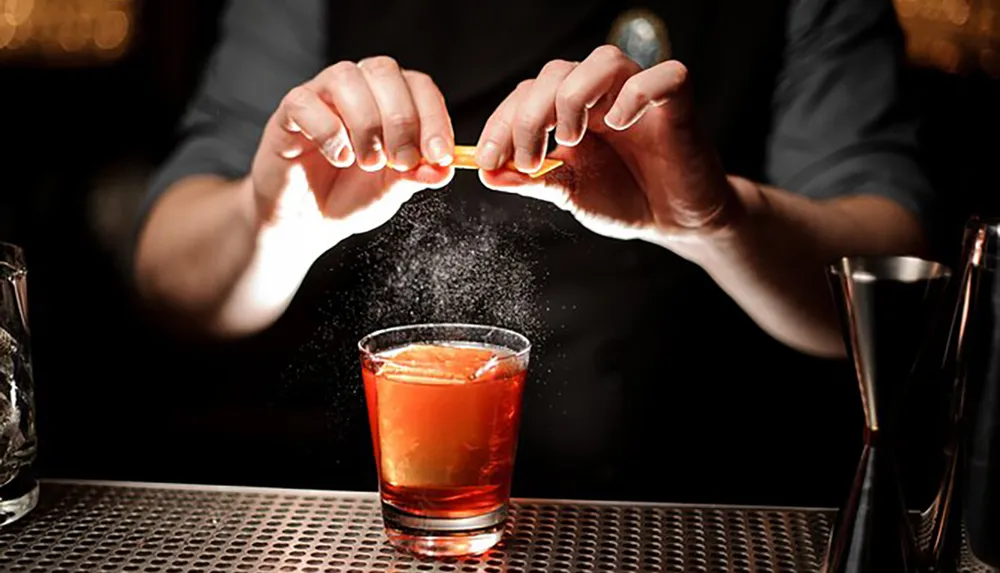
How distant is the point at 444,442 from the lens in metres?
1.24

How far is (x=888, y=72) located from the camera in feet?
4.43

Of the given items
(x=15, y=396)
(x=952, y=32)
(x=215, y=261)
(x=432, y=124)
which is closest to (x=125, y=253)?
(x=215, y=261)

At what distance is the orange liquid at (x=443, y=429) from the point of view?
123 cm

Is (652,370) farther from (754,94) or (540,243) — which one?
(754,94)

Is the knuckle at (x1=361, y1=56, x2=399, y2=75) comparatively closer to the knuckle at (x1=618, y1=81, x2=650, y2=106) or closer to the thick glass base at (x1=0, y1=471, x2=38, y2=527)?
the knuckle at (x1=618, y1=81, x2=650, y2=106)

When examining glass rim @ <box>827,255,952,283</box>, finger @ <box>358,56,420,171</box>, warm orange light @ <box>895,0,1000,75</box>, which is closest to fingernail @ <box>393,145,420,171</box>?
finger @ <box>358,56,420,171</box>

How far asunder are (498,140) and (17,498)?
2.09 ft

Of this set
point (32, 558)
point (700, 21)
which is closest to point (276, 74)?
point (700, 21)

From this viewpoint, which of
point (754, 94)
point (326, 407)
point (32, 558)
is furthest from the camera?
point (326, 407)

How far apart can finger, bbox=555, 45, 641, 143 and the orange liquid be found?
9.6 inches

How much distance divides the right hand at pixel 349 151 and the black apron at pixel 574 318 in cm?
3

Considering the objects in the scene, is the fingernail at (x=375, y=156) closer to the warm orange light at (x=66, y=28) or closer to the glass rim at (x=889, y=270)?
the warm orange light at (x=66, y=28)

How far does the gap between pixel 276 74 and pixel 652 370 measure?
0.53m

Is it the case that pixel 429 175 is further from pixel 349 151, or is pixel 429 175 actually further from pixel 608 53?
pixel 608 53
